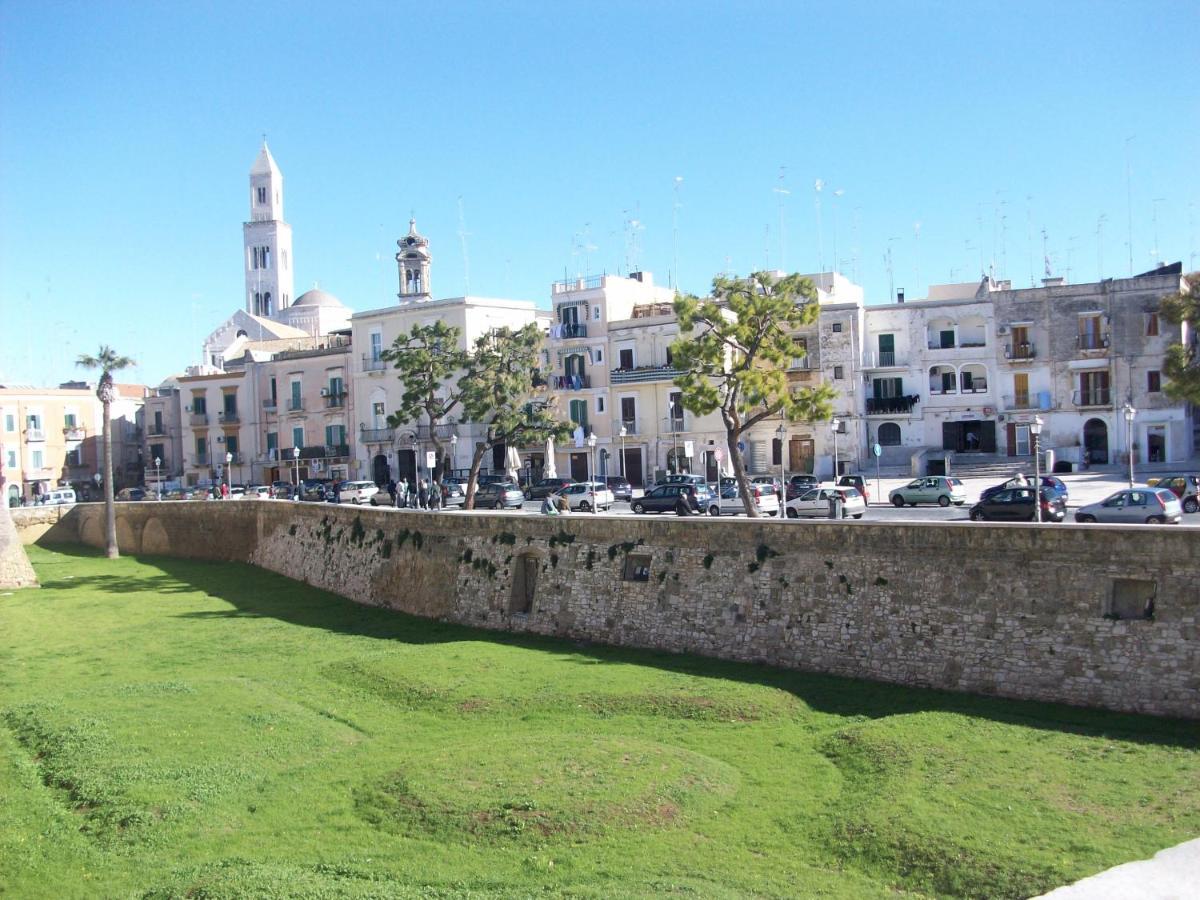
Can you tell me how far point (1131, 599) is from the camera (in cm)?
2022

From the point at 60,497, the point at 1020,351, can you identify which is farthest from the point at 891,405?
the point at 60,497

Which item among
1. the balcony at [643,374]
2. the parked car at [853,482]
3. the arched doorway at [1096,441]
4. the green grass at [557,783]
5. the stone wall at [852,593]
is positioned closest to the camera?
the green grass at [557,783]

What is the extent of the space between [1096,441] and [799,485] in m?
17.9

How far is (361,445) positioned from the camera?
71188mm

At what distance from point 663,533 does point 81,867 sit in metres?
15.4

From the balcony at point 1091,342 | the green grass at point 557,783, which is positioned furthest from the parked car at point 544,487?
the green grass at point 557,783

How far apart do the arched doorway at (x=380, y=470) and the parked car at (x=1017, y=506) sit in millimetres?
41587

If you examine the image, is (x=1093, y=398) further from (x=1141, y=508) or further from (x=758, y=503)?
(x=1141, y=508)

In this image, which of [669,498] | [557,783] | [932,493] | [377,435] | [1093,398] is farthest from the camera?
[377,435]

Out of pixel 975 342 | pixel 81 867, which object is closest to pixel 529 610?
pixel 81 867

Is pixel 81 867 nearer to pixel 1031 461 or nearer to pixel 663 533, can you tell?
pixel 663 533

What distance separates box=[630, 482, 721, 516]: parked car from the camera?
4538cm

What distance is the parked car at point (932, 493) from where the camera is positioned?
143ft

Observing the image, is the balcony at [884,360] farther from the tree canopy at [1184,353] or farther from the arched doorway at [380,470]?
the arched doorway at [380,470]
